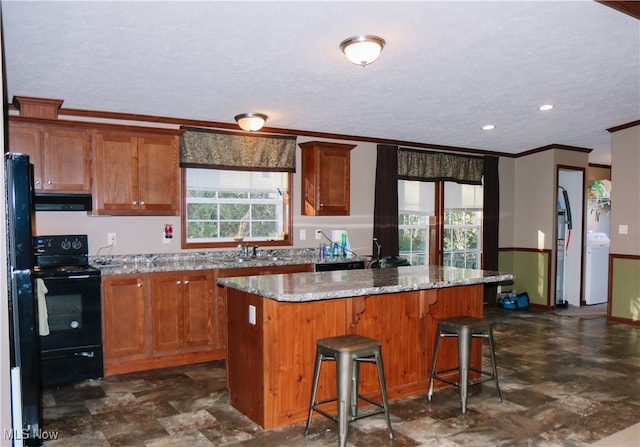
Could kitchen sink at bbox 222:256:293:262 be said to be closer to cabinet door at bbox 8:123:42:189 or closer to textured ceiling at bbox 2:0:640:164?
textured ceiling at bbox 2:0:640:164

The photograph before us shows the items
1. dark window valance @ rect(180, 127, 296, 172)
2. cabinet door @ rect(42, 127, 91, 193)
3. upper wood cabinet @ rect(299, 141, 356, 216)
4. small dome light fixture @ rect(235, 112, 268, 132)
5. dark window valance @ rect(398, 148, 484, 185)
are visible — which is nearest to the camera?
cabinet door @ rect(42, 127, 91, 193)

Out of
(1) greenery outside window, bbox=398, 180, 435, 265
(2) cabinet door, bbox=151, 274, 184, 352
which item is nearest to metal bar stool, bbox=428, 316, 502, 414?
(2) cabinet door, bbox=151, 274, 184, 352

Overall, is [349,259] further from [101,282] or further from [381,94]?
[101,282]

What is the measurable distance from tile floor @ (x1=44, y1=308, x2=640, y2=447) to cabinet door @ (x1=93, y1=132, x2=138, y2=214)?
149cm

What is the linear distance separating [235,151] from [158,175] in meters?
0.97

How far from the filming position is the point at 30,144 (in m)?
4.13

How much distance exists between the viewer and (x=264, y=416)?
10.2 feet

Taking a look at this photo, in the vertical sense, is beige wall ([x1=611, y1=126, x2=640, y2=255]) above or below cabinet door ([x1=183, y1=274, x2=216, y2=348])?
above

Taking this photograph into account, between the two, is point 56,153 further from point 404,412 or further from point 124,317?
point 404,412

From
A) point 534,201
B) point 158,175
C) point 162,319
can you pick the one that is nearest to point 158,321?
point 162,319

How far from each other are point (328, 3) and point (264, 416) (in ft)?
8.08

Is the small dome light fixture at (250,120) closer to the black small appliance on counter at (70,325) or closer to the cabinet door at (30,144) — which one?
the cabinet door at (30,144)

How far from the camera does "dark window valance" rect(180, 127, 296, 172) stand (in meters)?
5.12

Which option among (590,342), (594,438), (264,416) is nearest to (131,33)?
(264,416)
